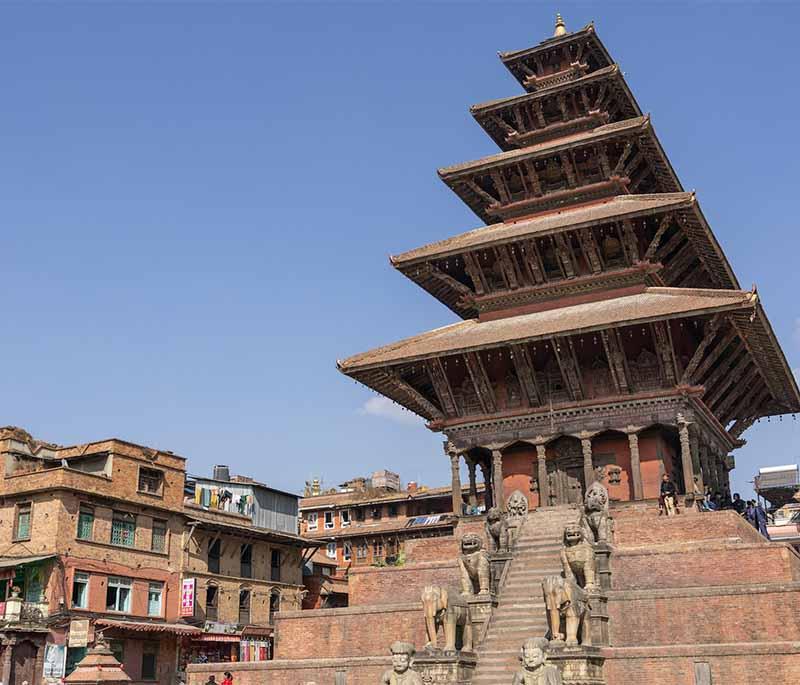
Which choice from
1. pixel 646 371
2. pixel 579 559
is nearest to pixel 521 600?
pixel 579 559

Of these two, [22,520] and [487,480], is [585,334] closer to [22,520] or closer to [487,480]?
[487,480]

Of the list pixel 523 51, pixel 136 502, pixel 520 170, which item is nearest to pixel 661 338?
pixel 520 170

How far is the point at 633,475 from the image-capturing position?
29.5 meters

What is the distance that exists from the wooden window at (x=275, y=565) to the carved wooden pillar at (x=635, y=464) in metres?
33.2

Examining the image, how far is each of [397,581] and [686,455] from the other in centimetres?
957

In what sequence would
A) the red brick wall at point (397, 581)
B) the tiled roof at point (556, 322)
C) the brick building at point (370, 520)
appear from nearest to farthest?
the red brick wall at point (397, 581), the tiled roof at point (556, 322), the brick building at point (370, 520)

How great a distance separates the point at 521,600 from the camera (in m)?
22.8

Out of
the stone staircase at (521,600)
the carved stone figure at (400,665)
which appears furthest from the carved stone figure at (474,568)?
the carved stone figure at (400,665)

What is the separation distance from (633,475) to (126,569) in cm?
2790

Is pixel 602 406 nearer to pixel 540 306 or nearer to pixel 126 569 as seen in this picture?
pixel 540 306

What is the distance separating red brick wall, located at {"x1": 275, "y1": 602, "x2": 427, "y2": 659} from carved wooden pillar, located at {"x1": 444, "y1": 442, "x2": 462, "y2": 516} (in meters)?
6.75

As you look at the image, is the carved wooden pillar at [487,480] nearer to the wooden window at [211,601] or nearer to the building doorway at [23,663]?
the building doorway at [23,663]

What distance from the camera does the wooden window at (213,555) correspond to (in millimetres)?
52875

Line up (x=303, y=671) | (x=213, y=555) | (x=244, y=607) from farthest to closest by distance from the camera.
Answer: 1. (x=244, y=607)
2. (x=213, y=555)
3. (x=303, y=671)
